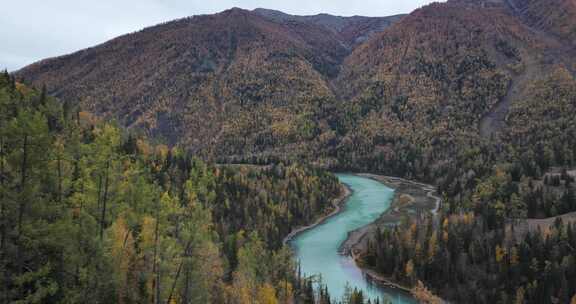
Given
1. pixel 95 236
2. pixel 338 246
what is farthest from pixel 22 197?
pixel 338 246

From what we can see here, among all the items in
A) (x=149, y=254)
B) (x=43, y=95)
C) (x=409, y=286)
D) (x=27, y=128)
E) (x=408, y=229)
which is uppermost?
(x=43, y=95)

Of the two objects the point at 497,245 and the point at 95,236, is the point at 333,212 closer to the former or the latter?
the point at 497,245

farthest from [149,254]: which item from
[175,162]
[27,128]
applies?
[175,162]

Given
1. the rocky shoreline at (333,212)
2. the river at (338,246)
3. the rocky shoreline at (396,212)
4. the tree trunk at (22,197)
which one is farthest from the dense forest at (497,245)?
the tree trunk at (22,197)

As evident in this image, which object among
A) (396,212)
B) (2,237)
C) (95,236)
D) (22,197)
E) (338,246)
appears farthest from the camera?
(396,212)

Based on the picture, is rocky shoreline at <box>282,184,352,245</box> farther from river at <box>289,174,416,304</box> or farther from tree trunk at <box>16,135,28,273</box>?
tree trunk at <box>16,135,28,273</box>

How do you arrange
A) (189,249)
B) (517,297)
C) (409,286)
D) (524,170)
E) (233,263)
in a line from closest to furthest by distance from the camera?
(189,249), (517,297), (233,263), (409,286), (524,170)

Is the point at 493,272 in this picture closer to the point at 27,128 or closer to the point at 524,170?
the point at 524,170

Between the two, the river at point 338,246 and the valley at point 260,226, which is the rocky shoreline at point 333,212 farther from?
the river at point 338,246
